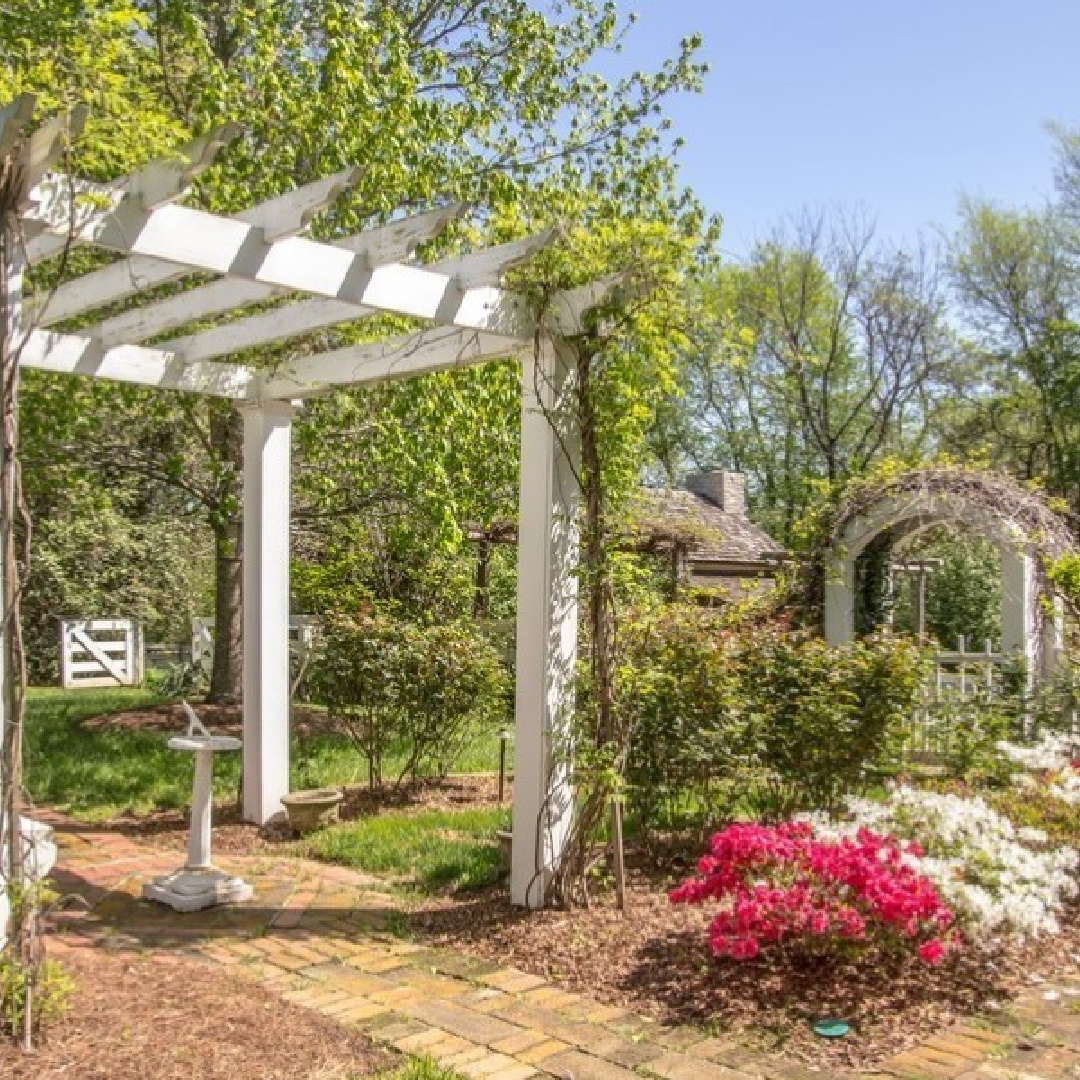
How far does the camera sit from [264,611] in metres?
6.82

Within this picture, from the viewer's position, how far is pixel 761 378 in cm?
2798

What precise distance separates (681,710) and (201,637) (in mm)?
9762

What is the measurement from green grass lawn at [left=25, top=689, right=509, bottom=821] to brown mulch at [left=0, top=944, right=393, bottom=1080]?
336 cm

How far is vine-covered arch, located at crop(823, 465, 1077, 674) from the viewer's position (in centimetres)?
768

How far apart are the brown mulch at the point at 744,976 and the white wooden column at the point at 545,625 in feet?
1.01

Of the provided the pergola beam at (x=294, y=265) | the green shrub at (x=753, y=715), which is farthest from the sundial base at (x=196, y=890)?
the pergola beam at (x=294, y=265)

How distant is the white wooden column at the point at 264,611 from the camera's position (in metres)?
6.77

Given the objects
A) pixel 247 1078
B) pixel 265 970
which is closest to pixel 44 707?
pixel 265 970

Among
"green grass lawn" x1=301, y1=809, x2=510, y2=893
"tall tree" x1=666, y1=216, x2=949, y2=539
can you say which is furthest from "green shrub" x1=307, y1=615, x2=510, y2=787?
"tall tree" x1=666, y1=216, x2=949, y2=539

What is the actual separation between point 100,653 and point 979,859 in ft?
45.3

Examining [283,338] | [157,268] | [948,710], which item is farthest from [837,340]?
[157,268]

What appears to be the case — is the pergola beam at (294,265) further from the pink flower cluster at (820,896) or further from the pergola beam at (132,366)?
the pink flower cluster at (820,896)

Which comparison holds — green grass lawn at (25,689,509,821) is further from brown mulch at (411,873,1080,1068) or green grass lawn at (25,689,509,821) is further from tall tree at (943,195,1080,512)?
tall tree at (943,195,1080,512)

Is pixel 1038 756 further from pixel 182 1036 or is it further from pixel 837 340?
pixel 837 340
